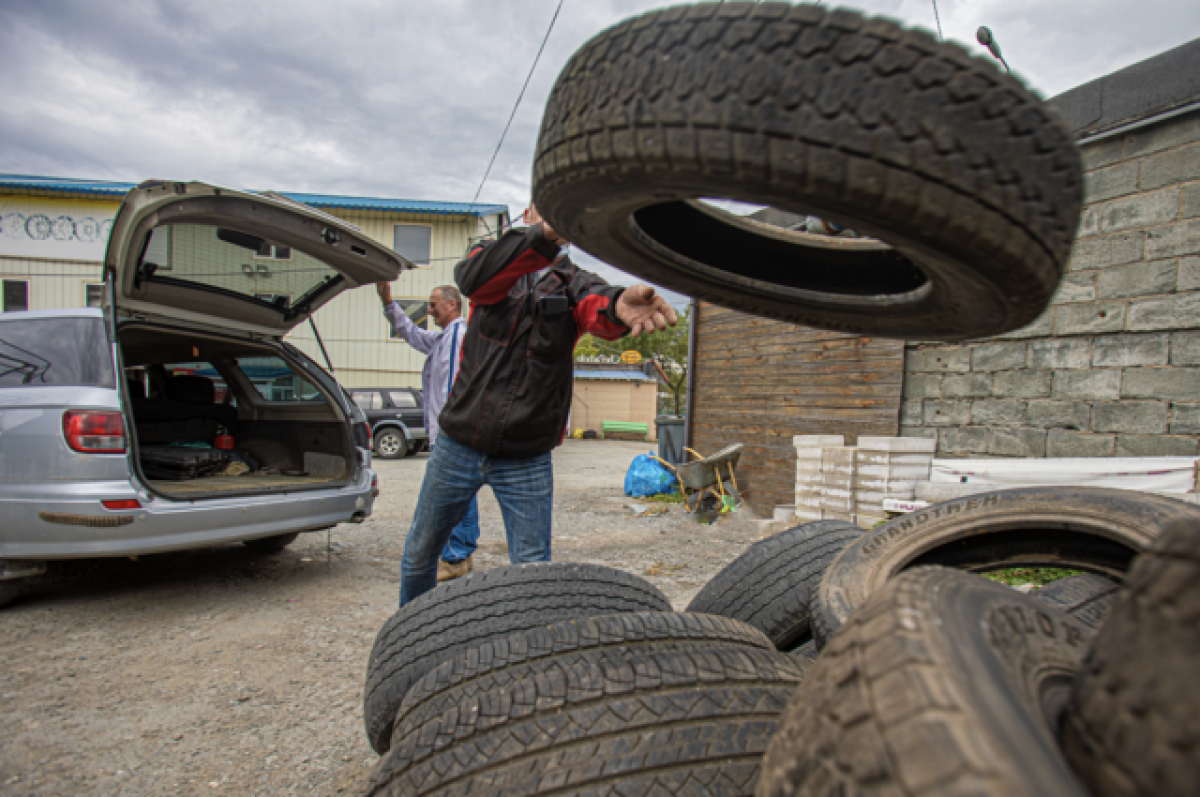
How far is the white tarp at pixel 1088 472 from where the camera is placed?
12.8 ft

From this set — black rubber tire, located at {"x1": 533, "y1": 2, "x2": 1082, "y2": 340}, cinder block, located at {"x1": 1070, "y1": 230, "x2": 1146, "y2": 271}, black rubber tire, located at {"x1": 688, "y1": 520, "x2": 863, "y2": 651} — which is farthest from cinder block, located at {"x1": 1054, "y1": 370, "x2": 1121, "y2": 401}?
black rubber tire, located at {"x1": 533, "y1": 2, "x2": 1082, "y2": 340}

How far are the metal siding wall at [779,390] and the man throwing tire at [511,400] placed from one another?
4.12 m

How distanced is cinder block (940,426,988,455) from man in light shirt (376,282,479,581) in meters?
3.98

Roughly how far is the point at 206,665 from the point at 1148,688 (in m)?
3.40

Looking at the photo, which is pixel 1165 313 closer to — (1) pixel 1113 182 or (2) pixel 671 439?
(1) pixel 1113 182

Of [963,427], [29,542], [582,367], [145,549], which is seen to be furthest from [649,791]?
[582,367]

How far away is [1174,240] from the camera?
4082 millimetres

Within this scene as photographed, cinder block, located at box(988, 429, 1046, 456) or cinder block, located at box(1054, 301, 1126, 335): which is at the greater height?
cinder block, located at box(1054, 301, 1126, 335)

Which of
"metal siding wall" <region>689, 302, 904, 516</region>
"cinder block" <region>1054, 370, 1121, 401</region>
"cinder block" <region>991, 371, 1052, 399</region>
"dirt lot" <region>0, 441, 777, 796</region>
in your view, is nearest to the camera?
"dirt lot" <region>0, 441, 777, 796</region>

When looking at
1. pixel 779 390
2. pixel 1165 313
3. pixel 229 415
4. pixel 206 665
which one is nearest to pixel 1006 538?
pixel 206 665

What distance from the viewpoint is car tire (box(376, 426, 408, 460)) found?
1291cm

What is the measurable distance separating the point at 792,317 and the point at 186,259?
3792 mm

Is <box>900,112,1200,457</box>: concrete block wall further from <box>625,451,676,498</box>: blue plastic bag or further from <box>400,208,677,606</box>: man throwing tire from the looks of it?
<box>625,451,676,498</box>: blue plastic bag

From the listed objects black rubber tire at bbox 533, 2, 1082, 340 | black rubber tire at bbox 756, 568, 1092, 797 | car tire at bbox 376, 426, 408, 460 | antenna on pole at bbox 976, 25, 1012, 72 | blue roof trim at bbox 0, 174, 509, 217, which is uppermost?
blue roof trim at bbox 0, 174, 509, 217
